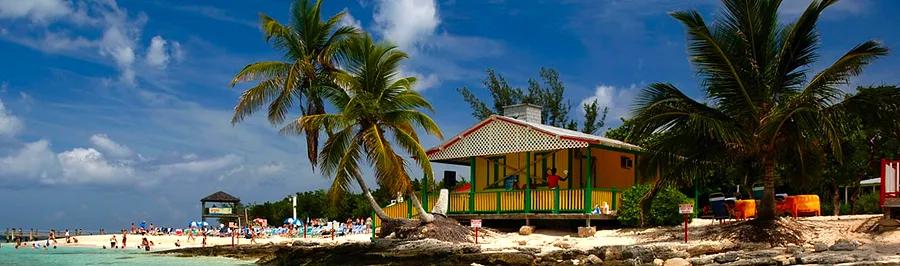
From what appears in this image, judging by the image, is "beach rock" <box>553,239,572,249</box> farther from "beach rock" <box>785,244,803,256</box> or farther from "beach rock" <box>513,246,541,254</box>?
"beach rock" <box>785,244,803,256</box>

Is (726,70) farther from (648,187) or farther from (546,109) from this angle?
(546,109)

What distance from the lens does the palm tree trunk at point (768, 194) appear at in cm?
1512

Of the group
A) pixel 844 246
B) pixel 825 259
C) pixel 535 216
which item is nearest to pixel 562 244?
pixel 535 216

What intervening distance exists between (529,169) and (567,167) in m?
1.94

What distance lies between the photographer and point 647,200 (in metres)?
18.1

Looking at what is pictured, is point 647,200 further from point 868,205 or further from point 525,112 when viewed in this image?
point 868,205

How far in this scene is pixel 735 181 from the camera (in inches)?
1132

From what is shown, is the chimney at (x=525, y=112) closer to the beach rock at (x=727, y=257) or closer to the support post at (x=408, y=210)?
the support post at (x=408, y=210)

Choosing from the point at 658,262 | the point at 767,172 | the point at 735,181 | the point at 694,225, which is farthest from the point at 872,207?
the point at 658,262

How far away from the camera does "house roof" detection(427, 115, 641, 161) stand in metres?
19.8

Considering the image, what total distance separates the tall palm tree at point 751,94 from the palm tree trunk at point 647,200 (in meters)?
1.69

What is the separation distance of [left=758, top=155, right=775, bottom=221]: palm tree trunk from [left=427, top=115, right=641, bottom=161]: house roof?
471 cm

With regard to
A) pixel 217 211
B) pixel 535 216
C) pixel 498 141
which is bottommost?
pixel 217 211

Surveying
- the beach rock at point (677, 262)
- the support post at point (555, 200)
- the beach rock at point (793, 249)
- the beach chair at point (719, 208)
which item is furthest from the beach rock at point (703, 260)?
the support post at point (555, 200)
